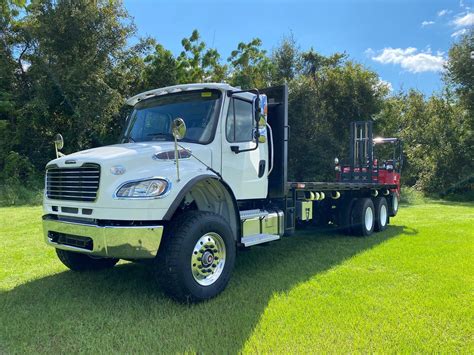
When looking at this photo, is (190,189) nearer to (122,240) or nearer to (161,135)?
(122,240)

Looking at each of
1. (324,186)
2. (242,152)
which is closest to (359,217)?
(324,186)

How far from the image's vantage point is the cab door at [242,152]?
4.92m

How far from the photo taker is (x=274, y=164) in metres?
6.00

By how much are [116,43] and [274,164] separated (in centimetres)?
1613

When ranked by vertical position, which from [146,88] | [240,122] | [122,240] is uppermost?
[146,88]

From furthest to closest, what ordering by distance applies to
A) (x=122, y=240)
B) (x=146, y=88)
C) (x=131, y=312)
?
(x=146, y=88), (x=131, y=312), (x=122, y=240)

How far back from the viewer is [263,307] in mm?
3945

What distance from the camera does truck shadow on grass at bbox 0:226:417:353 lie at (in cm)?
320

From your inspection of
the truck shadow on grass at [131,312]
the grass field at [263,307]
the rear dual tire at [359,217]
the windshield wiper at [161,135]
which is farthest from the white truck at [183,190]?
the rear dual tire at [359,217]

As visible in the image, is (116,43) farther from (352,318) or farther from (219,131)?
(352,318)

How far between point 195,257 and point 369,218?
5768 mm

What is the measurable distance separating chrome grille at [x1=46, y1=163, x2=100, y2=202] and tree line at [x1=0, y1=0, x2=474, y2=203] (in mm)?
12451

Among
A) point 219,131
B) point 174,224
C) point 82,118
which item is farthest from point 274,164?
point 82,118

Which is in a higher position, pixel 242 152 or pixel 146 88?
pixel 146 88
